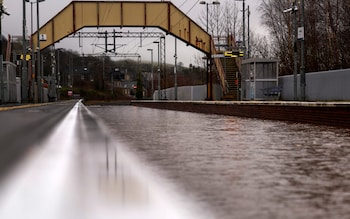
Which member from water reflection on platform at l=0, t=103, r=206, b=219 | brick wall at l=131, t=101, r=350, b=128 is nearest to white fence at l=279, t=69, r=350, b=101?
brick wall at l=131, t=101, r=350, b=128

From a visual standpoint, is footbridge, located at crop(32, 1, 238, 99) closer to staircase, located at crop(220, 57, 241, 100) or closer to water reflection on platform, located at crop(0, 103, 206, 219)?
staircase, located at crop(220, 57, 241, 100)

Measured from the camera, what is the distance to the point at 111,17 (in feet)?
149

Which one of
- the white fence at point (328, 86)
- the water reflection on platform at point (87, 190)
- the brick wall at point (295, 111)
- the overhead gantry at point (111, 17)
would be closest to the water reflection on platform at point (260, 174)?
the water reflection on platform at point (87, 190)

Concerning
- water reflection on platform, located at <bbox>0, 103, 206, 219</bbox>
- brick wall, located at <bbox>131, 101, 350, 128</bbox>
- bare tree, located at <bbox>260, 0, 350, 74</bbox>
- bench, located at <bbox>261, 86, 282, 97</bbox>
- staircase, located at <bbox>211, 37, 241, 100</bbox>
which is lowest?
water reflection on platform, located at <bbox>0, 103, 206, 219</bbox>

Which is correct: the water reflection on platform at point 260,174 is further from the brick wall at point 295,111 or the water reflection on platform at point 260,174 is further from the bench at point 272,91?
the bench at point 272,91

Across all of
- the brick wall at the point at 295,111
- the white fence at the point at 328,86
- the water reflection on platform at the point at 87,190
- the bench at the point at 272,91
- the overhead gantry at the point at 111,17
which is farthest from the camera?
the overhead gantry at the point at 111,17

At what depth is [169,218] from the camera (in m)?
3.87

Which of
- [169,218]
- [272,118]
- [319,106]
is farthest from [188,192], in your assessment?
[272,118]

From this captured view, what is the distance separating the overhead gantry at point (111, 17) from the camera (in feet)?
147

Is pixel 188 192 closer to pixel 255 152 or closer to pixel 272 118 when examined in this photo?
pixel 255 152

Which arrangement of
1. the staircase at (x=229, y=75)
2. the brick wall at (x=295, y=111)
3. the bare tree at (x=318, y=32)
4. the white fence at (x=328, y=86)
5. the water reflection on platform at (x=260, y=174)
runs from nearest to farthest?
1. the water reflection on platform at (x=260, y=174)
2. the brick wall at (x=295, y=111)
3. the white fence at (x=328, y=86)
4. the bare tree at (x=318, y=32)
5. the staircase at (x=229, y=75)

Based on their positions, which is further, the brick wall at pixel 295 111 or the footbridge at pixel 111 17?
the footbridge at pixel 111 17

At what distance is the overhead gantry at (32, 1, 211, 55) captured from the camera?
147ft

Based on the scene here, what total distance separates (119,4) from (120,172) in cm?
4045
